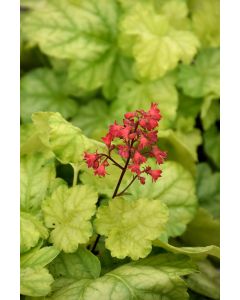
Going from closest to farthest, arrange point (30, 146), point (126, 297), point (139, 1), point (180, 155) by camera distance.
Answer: point (126, 297) → point (30, 146) → point (180, 155) → point (139, 1)

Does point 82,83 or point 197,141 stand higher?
point 82,83

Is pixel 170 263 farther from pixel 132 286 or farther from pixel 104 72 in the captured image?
pixel 104 72

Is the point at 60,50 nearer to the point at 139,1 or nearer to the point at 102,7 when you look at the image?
the point at 102,7

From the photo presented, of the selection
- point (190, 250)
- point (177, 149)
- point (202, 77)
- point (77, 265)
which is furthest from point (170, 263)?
point (202, 77)

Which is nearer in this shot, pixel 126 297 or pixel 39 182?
pixel 126 297

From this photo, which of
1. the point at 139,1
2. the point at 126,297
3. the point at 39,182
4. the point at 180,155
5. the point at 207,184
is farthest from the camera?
the point at 139,1

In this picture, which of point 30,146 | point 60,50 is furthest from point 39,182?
point 60,50

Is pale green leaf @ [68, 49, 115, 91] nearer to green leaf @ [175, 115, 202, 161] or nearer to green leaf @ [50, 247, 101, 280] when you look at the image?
green leaf @ [175, 115, 202, 161]

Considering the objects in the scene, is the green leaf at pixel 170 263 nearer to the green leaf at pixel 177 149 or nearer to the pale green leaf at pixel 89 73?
the green leaf at pixel 177 149
